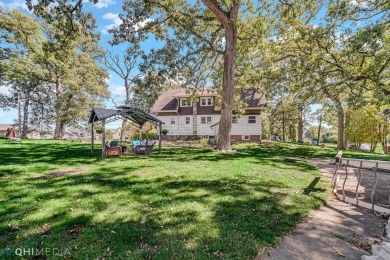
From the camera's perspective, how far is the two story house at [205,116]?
2633cm

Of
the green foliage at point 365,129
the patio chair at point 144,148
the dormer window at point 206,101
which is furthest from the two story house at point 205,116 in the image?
the green foliage at point 365,129

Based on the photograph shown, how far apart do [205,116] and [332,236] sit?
2495cm

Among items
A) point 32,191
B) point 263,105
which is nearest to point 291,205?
point 32,191

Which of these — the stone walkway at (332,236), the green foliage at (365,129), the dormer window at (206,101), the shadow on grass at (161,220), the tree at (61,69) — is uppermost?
the tree at (61,69)

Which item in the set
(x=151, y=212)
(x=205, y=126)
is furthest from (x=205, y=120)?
(x=151, y=212)

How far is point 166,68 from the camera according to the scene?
47.4ft

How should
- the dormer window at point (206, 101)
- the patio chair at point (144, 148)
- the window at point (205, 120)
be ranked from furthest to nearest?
the dormer window at point (206, 101) → the window at point (205, 120) → the patio chair at point (144, 148)

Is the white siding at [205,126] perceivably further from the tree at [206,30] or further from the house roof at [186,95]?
the tree at [206,30]

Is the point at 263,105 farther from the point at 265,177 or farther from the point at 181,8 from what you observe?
the point at 265,177

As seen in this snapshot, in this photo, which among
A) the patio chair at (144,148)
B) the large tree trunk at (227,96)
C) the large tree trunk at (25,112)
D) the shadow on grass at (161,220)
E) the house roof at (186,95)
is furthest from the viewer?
the large tree trunk at (25,112)

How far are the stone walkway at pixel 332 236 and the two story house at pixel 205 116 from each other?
21370mm

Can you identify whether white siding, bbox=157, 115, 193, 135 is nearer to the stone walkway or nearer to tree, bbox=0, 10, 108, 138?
tree, bbox=0, 10, 108, 138

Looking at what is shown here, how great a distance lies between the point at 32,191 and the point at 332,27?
17247 mm

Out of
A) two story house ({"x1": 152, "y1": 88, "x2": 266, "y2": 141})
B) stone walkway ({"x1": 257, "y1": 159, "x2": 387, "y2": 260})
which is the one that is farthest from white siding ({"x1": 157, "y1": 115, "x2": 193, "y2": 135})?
stone walkway ({"x1": 257, "y1": 159, "x2": 387, "y2": 260})
